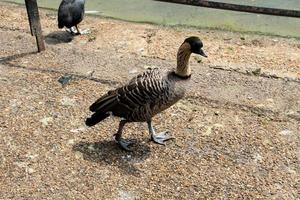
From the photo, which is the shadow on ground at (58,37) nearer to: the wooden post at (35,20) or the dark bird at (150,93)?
the wooden post at (35,20)

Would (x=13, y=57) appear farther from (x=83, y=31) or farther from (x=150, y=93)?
(x=150, y=93)

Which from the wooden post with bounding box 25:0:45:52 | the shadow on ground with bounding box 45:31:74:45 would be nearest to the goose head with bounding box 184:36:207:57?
the wooden post with bounding box 25:0:45:52

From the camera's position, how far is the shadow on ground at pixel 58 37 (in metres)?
8.80

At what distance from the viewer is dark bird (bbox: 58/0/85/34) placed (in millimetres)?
8603

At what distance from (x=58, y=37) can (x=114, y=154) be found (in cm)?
384

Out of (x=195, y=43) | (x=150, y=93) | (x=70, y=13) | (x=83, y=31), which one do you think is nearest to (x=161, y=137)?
(x=150, y=93)

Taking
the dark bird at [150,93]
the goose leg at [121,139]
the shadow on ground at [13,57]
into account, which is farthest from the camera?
the shadow on ground at [13,57]

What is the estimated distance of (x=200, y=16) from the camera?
9.84 m

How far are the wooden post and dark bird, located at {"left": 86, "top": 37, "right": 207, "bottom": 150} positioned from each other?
288 cm

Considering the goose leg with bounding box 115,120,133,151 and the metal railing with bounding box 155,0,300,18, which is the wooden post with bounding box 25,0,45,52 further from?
the goose leg with bounding box 115,120,133,151

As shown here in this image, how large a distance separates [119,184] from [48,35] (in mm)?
4505

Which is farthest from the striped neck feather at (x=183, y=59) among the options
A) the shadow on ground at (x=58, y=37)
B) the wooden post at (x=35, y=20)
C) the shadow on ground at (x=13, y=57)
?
the shadow on ground at (x=58, y=37)

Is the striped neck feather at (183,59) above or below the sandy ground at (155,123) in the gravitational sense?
above

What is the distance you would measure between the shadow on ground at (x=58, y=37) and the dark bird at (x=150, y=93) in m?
3.44
